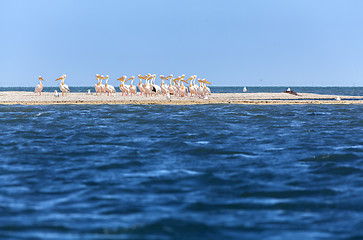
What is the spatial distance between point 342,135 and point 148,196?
428 inches

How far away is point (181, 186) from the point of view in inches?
330

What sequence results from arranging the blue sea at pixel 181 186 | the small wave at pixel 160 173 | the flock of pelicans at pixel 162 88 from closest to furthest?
the blue sea at pixel 181 186
the small wave at pixel 160 173
the flock of pelicans at pixel 162 88

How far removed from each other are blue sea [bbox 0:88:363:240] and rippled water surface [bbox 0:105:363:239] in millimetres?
16

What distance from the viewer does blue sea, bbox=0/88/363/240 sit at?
240 inches

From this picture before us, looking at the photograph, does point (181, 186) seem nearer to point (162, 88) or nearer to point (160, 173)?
point (160, 173)

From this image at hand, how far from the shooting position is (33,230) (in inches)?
237

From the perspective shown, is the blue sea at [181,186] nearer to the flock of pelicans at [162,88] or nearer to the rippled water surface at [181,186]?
the rippled water surface at [181,186]

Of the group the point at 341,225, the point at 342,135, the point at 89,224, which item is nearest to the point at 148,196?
the point at 89,224

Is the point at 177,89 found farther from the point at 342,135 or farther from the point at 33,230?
the point at 33,230

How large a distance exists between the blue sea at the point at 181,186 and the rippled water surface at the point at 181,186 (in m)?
0.02

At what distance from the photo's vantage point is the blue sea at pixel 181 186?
610cm

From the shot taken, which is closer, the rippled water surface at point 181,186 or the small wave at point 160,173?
the rippled water surface at point 181,186

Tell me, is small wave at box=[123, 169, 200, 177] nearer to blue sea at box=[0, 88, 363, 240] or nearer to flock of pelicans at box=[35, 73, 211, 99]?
blue sea at box=[0, 88, 363, 240]

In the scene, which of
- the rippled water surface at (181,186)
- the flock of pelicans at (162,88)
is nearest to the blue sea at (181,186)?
the rippled water surface at (181,186)
